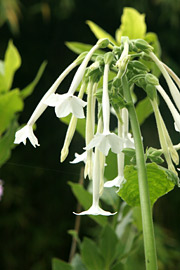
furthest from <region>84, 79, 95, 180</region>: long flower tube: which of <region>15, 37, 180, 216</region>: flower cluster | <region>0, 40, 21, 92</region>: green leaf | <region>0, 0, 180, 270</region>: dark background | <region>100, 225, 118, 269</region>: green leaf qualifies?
<region>0, 0, 180, 270</region>: dark background

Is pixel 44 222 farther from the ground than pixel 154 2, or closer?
closer

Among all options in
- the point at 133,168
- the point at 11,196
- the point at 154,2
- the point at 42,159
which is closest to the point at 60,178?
the point at 42,159

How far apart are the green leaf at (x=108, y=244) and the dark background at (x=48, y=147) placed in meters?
1.69

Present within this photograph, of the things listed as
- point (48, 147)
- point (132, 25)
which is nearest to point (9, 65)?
point (132, 25)

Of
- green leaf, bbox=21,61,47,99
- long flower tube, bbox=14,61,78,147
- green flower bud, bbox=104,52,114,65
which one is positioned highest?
green leaf, bbox=21,61,47,99

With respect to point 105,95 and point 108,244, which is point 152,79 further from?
point 108,244

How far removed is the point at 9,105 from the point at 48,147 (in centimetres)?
211

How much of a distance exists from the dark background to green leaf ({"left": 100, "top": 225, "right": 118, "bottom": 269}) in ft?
5.56

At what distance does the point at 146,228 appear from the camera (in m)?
0.35

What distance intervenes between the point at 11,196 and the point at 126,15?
2086 mm

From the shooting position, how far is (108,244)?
69cm

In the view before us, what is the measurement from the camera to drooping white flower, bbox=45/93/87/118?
0.38 m

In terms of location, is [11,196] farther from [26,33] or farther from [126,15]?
[126,15]

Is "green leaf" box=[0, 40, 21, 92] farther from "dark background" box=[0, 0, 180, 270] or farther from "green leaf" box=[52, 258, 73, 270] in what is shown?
"dark background" box=[0, 0, 180, 270]
